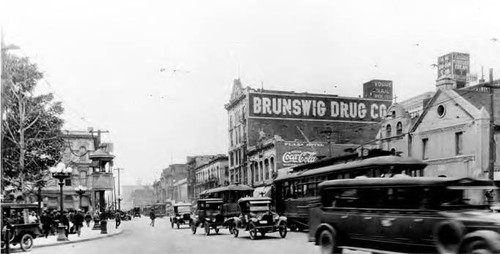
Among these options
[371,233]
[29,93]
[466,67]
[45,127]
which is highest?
[466,67]

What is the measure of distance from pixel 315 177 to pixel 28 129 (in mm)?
18184

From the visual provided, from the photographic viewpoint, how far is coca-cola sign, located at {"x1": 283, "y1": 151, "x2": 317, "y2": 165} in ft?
165

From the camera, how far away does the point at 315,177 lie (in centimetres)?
2508

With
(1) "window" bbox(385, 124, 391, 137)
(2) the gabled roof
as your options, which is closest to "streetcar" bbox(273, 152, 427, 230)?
(2) the gabled roof

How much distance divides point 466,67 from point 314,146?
18834 millimetres

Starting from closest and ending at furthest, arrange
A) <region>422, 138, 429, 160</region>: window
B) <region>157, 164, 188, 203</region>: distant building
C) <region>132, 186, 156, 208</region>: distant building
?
<region>422, 138, 429, 160</region>: window
<region>157, 164, 188, 203</region>: distant building
<region>132, 186, 156, 208</region>: distant building

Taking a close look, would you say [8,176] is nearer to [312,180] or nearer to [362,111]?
[312,180]

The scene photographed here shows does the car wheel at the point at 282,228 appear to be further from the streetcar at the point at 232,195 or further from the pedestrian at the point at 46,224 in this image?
the pedestrian at the point at 46,224

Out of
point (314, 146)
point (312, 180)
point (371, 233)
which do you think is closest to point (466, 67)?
point (314, 146)

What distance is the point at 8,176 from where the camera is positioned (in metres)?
30.5

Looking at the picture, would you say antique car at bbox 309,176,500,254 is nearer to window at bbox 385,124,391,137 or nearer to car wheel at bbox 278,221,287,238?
car wheel at bbox 278,221,287,238

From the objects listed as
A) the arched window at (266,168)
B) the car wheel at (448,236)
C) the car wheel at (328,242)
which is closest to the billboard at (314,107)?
the arched window at (266,168)

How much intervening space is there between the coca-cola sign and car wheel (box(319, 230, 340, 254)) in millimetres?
36465

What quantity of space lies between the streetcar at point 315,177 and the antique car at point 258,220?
180 centimetres
